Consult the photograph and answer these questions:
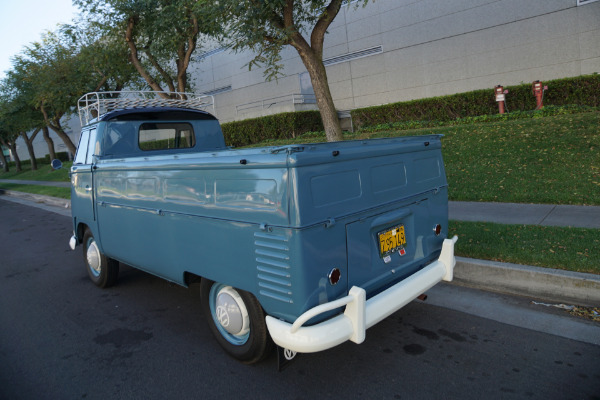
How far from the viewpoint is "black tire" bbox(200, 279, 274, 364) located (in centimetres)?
311

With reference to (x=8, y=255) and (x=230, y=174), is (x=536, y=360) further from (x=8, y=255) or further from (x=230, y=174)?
(x=8, y=255)

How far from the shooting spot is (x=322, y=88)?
10.2 metres

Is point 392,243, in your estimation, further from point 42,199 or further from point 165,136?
point 42,199

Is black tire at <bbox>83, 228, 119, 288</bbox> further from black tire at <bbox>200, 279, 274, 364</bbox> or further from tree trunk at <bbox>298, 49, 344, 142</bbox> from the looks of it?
tree trunk at <bbox>298, 49, 344, 142</bbox>

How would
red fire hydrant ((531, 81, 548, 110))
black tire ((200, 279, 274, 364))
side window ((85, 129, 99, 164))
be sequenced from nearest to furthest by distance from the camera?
black tire ((200, 279, 274, 364)) < side window ((85, 129, 99, 164)) < red fire hydrant ((531, 81, 548, 110))

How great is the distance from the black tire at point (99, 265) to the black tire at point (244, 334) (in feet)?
7.63

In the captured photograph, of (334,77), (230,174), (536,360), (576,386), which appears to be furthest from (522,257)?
(334,77)

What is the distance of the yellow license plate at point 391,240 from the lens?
324cm

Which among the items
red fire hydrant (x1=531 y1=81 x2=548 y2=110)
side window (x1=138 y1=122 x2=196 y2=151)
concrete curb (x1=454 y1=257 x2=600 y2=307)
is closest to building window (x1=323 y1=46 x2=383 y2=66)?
red fire hydrant (x1=531 y1=81 x2=548 y2=110)

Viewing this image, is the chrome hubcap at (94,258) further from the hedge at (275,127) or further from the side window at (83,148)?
the hedge at (275,127)

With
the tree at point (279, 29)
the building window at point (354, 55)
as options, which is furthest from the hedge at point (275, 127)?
the tree at point (279, 29)

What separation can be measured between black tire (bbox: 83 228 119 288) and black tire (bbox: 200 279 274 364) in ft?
7.63

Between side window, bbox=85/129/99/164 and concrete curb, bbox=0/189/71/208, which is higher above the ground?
side window, bbox=85/129/99/164

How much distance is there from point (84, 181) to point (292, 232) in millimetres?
3747
